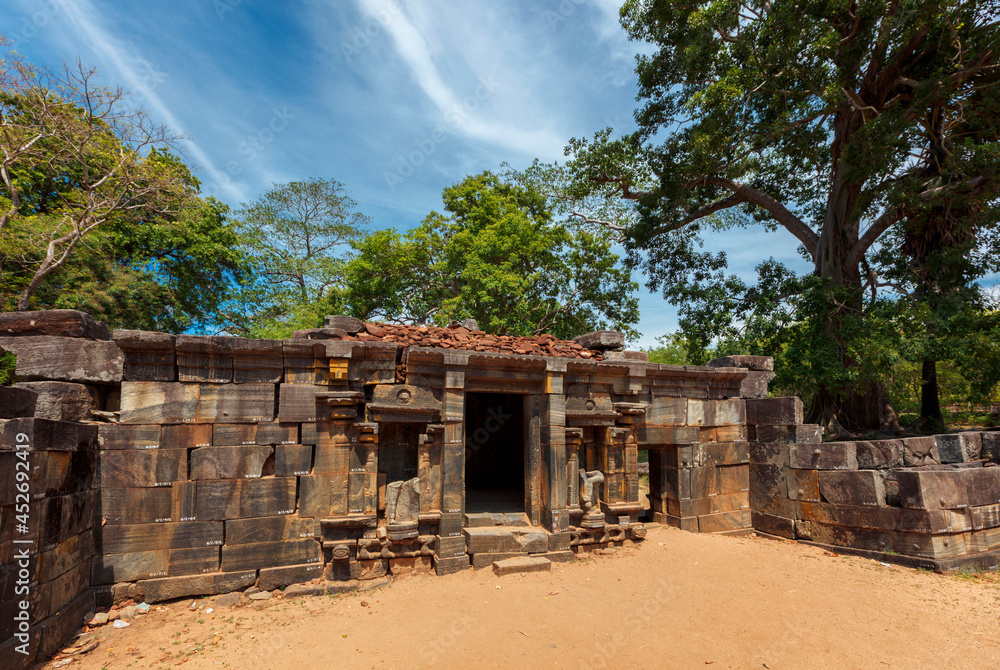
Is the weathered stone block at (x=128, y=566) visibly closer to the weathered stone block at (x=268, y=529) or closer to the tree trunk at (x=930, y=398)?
the weathered stone block at (x=268, y=529)

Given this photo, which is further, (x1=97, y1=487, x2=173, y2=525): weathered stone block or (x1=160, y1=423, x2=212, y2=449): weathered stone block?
(x1=160, y1=423, x2=212, y2=449): weathered stone block

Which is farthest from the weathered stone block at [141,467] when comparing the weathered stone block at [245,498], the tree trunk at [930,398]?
the tree trunk at [930,398]

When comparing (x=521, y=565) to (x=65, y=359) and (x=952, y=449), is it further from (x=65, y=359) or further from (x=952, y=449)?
(x=952, y=449)

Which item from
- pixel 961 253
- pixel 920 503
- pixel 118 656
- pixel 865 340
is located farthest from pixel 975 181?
pixel 118 656

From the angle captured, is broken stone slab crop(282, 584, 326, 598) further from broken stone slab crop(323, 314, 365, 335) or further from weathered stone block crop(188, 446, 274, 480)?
broken stone slab crop(323, 314, 365, 335)

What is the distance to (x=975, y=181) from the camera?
9469mm

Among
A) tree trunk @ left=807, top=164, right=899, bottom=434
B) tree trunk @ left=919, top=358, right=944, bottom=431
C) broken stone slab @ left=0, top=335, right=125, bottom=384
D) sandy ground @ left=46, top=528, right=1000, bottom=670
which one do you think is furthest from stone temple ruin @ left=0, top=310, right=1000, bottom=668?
tree trunk @ left=919, top=358, right=944, bottom=431

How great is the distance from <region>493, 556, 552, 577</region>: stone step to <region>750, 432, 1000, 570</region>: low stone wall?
5072mm

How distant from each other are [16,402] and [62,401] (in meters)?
1.21

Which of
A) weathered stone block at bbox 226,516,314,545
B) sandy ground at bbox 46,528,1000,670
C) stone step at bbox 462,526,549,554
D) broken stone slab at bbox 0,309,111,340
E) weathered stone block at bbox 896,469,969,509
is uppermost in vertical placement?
broken stone slab at bbox 0,309,111,340

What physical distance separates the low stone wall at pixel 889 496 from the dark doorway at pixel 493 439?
561cm

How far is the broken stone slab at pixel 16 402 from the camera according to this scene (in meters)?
4.20

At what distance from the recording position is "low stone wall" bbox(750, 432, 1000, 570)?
7.19 meters

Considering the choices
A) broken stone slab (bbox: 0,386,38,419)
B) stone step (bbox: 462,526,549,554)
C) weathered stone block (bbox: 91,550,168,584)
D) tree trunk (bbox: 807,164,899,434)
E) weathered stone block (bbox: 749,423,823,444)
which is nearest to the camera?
broken stone slab (bbox: 0,386,38,419)
